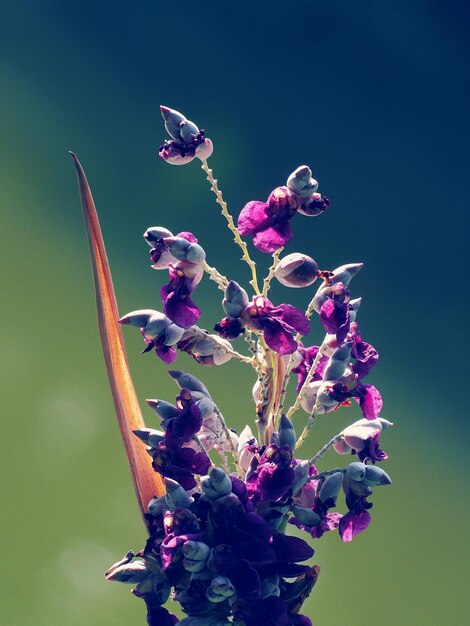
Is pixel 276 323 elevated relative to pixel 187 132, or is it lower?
lower

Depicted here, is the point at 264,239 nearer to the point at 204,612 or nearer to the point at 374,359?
the point at 374,359

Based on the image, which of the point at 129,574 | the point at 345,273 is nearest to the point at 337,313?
the point at 345,273

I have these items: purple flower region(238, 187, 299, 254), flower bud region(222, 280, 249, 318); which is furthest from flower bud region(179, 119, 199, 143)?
flower bud region(222, 280, 249, 318)

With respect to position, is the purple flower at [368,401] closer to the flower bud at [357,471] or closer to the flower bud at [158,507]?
the flower bud at [357,471]

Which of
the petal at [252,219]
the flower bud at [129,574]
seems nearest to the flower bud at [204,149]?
the petal at [252,219]

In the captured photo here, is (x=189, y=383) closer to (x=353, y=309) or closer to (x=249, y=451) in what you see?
(x=249, y=451)

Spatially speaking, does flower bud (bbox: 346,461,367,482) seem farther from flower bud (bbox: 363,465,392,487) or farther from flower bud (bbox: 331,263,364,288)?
flower bud (bbox: 331,263,364,288)
